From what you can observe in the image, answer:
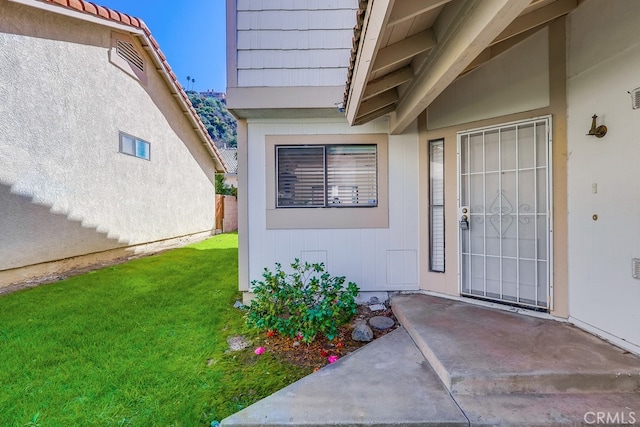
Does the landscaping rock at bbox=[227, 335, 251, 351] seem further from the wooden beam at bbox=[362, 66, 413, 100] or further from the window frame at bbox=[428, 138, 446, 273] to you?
the wooden beam at bbox=[362, 66, 413, 100]

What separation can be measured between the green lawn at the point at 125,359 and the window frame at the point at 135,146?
3999mm

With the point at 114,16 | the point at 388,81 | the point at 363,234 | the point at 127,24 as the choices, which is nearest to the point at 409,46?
the point at 388,81

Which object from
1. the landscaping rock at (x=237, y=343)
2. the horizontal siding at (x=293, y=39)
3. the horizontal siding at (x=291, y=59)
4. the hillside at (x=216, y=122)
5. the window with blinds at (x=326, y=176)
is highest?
the hillside at (x=216, y=122)

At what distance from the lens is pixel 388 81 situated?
331cm

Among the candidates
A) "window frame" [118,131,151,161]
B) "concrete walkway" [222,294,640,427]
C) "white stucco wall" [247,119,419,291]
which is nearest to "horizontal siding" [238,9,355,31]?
"white stucco wall" [247,119,419,291]

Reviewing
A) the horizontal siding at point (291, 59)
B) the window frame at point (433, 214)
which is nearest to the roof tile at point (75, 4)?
the horizontal siding at point (291, 59)

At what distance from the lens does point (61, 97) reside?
6.05 metres

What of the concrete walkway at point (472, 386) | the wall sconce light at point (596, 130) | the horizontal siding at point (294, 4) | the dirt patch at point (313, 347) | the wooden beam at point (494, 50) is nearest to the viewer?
the concrete walkway at point (472, 386)

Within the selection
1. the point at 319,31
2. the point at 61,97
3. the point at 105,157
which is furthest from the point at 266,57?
the point at 105,157

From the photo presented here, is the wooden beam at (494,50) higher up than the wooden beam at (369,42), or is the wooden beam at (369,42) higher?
the wooden beam at (494,50)

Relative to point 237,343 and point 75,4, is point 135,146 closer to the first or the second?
point 75,4

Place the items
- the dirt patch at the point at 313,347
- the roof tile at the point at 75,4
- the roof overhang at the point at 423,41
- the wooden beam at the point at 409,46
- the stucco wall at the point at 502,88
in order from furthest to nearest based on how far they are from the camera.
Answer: the roof tile at the point at 75,4 < the stucco wall at the point at 502,88 < the dirt patch at the point at 313,347 < the wooden beam at the point at 409,46 < the roof overhang at the point at 423,41

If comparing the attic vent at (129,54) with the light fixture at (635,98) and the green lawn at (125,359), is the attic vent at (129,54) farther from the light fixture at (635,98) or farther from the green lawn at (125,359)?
the light fixture at (635,98)

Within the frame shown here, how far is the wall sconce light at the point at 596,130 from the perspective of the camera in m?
2.90
